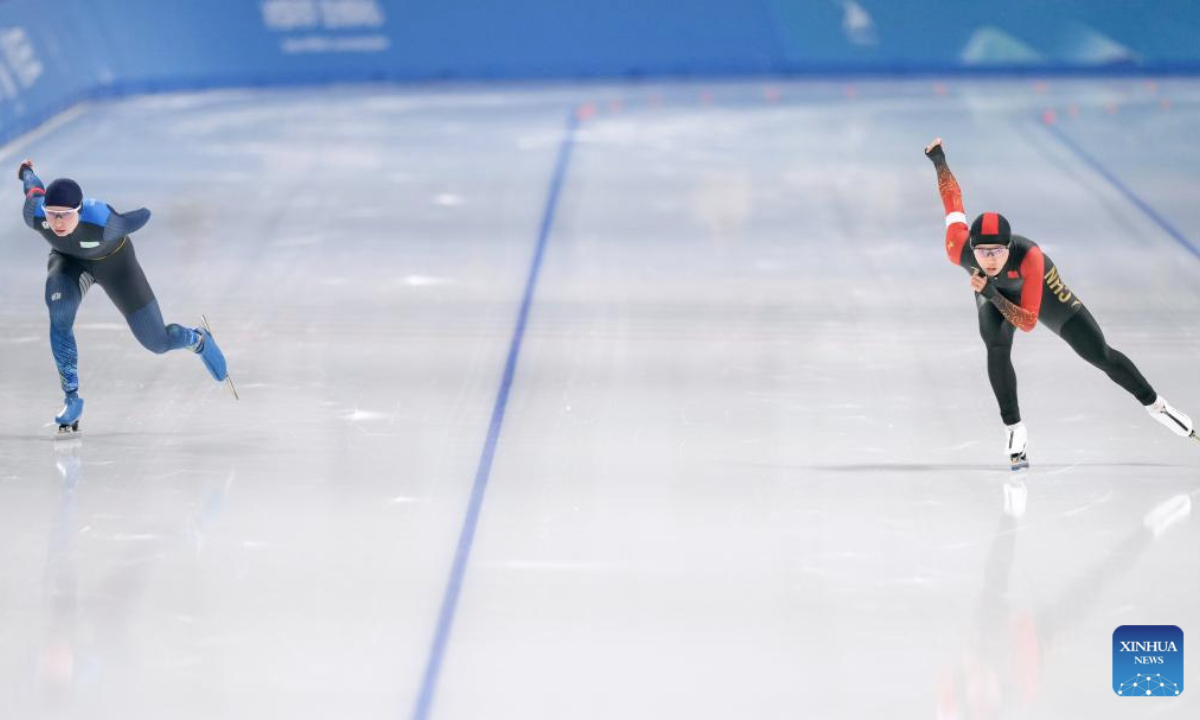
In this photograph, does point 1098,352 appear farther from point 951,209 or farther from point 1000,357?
point 951,209

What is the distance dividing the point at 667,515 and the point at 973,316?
9.61 ft

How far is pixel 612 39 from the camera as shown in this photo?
14.6 metres

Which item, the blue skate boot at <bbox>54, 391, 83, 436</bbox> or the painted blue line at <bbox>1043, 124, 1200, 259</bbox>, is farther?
the painted blue line at <bbox>1043, 124, 1200, 259</bbox>

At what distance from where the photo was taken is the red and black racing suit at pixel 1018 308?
228 inches

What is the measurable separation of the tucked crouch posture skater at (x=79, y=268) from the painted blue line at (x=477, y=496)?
133 cm

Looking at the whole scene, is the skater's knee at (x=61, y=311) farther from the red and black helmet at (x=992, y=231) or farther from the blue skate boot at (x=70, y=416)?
the red and black helmet at (x=992, y=231)

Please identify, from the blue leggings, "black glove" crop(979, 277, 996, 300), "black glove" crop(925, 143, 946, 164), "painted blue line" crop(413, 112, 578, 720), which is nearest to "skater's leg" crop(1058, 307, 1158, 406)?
"black glove" crop(979, 277, 996, 300)

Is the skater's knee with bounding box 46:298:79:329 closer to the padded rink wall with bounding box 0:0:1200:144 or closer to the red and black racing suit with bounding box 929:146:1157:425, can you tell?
the red and black racing suit with bounding box 929:146:1157:425

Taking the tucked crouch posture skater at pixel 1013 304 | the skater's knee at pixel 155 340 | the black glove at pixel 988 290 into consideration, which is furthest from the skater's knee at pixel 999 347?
the skater's knee at pixel 155 340

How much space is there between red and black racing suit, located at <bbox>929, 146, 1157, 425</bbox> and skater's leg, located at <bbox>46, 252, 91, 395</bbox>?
3265mm

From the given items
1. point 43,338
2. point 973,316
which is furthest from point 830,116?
point 43,338

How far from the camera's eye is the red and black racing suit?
578 cm

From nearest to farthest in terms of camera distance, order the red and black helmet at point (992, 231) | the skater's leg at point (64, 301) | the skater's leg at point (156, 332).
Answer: the red and black helmet at point (992, 231) < the skater's leg at point (64, 301) < the skater's leg at point (156, 332)

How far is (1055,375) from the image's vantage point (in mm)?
7316
